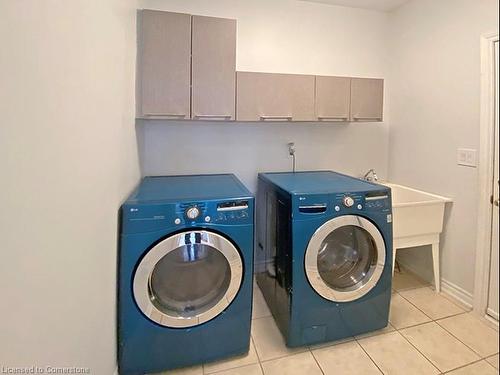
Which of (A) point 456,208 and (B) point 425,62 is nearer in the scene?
(A) point 456,208

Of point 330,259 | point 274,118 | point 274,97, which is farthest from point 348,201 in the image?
point 274,97

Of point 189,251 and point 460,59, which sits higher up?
point 460,59

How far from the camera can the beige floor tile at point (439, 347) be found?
1604mm

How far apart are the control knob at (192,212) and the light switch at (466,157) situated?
6.44 ft

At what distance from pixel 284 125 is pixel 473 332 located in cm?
205

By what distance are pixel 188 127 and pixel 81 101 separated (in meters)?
1.43

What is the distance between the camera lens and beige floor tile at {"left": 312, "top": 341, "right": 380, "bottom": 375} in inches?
61.4

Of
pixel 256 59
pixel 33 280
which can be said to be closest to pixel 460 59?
pixel 256 59

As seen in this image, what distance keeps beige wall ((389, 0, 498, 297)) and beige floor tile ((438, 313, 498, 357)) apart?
24cm

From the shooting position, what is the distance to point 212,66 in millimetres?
1906

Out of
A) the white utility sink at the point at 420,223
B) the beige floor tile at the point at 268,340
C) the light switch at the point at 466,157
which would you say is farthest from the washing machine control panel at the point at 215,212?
the light switch at the point at 466,157

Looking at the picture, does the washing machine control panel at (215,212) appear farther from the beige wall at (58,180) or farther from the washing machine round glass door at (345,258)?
the washing machine round glass door at (345,258)

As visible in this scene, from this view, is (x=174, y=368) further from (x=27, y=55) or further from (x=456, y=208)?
(x=456, y=208)

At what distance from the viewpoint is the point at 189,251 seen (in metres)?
1.57
